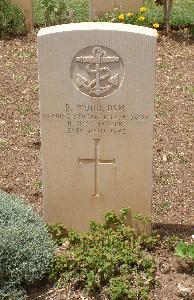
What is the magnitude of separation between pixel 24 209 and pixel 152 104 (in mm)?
1079

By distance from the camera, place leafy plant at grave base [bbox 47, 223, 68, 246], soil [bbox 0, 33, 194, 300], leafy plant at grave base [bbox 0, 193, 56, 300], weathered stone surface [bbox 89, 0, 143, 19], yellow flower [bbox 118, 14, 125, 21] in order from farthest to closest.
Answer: weathered stone surface [bbox 89, 0, 143, 19]
yellow flower [bbox 118, 14, 125, 21]
leafy plant at grave base [bbox 47, 223, 68, 246]
soil [bbox 0, 33, 194, 300]
leafy plant at grave base [bbox 0, 193, 56, 300]

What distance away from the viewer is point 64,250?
409 centimetres

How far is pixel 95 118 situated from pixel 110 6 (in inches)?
221

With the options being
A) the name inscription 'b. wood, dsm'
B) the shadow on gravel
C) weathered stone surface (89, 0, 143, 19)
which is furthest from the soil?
the name inscription 'b. wood, dsm'

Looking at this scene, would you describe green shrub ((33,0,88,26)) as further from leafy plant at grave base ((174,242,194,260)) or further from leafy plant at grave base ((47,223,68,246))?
leafy plant at grave base ((174,242,194,260))

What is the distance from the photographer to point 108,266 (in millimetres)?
3729

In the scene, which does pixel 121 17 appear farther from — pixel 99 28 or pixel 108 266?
pixel 108 266

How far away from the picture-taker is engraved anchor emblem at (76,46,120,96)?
12.4 feet

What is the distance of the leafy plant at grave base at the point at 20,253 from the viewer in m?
3.68

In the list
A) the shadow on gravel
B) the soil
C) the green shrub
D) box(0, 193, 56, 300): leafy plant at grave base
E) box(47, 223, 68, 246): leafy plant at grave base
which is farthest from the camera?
the green shrub

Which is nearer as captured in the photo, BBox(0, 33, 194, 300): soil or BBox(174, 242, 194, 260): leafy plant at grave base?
BBox(174, 242, 194, 260): leafy plant at grave base

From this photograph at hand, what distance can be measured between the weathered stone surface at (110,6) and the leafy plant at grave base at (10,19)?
3.56 feet

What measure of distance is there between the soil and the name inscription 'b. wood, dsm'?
1172 millimetres

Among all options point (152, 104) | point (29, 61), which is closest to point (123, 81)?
point (152, 104)
